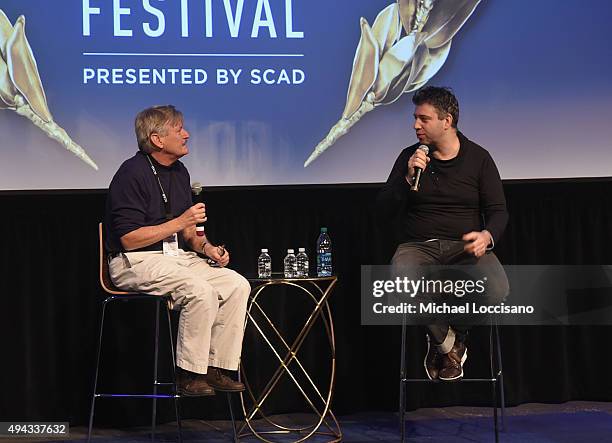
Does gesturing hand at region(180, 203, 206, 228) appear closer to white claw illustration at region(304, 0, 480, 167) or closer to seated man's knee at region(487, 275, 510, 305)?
white claw illustration at region(304, 0, 480, 167)

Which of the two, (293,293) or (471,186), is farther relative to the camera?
(293,293)

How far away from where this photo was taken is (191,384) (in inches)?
139

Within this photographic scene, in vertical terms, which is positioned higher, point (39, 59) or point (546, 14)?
point (546, 14)

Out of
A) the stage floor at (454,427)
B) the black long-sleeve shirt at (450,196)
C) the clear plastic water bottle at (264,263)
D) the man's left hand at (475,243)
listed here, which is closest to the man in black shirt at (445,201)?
the black long-sleeve shirt at (450,196)

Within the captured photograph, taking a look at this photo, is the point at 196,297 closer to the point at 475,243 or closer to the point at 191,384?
the point at 191,384

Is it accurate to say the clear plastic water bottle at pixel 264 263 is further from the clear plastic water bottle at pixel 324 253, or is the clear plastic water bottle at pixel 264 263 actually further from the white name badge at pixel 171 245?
the white name badge at pixel 171 245

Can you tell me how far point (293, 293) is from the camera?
4.55m

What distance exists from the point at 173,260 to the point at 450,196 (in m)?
1.18

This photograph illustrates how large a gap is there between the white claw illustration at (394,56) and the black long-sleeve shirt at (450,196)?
68 centimetres

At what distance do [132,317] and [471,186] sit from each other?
1.76 m

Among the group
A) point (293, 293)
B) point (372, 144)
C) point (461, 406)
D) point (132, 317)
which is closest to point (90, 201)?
point (132, 317)

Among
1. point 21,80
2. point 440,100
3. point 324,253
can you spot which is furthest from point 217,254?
point 21,80

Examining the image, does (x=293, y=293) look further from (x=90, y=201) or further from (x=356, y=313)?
(x=90, y=201)

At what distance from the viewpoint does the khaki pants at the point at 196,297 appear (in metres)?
3.55
